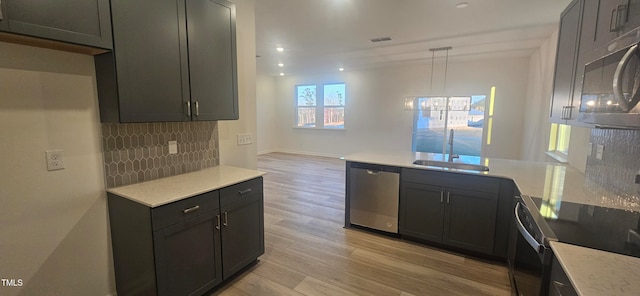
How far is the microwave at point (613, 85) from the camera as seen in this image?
3.25ft

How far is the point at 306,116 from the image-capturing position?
351 inches

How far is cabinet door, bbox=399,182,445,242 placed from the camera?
2.74 metres

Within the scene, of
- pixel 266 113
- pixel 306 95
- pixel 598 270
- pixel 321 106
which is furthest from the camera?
pixel 266 113

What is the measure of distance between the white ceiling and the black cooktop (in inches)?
94.0

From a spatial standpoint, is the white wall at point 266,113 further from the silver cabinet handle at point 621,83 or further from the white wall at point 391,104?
the silver cabinet handle at point 621,83

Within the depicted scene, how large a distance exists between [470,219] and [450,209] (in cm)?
19

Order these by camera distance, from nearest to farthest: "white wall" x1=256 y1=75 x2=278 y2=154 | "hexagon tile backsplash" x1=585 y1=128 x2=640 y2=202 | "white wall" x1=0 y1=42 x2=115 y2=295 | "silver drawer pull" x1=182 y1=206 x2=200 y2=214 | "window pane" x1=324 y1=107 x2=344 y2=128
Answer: "white wall" x1=0 y1=42 x2=115 y2=295
"hexagon tile backsplash" x1=585 y1=128 x2=640 y2=202
"silver drawer pull" x1=182 y1=206 x2=200 y2=214
"window pane" x1=324 y1=107 x2=344 y2=128
"white wall" x1=256 y1=75 x2=278 y2=154

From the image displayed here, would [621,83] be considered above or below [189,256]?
above

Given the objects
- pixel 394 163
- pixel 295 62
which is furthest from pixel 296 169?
pixel 394 163

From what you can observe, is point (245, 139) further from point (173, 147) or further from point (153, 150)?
point (153, 150)

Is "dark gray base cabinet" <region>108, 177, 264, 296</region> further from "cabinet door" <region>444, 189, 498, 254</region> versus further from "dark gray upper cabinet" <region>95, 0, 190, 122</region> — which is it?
"cabinet door" <region>444, 189, 498, 254</region>

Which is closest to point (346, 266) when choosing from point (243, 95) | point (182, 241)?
point (182, 241)

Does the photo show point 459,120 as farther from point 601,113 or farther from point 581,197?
point 601,113

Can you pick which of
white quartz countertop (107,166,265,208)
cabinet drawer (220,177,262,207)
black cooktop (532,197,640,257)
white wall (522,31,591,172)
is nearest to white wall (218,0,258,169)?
white quartz countertop (107,166,265,208)
